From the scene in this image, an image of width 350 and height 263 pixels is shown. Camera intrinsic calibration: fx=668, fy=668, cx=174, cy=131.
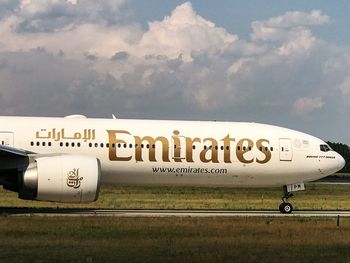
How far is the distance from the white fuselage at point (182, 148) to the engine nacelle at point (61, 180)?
2203mm

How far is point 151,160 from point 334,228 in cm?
943

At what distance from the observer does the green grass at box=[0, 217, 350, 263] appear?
14719 millimetres

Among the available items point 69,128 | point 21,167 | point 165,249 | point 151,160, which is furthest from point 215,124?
point 165,249

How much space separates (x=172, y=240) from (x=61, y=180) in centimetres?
890

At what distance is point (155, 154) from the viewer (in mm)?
28844

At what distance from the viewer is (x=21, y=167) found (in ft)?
87.1

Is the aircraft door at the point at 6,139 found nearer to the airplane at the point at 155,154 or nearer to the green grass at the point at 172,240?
the airplane at the point at 155,154

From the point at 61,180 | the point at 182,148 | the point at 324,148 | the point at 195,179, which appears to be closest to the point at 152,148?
the point at 182,148

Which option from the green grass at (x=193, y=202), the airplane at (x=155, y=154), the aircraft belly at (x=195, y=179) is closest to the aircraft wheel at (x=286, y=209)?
the airplane at (x=155, y=154)

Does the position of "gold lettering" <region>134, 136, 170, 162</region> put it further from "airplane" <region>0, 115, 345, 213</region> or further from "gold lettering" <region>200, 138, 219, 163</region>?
"gold lettering" <region>200, 138, 219, 163</region>

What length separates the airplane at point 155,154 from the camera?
26.2 meters

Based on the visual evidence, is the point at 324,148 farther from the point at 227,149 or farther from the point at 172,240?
the point at 172,240

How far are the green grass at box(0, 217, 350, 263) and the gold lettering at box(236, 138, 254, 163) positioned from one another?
5188 millimetres

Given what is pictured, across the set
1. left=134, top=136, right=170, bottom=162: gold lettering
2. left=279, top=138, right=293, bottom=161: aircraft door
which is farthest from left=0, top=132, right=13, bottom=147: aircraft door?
left=279, top=138, right=293, bottom=161: aircraft door
